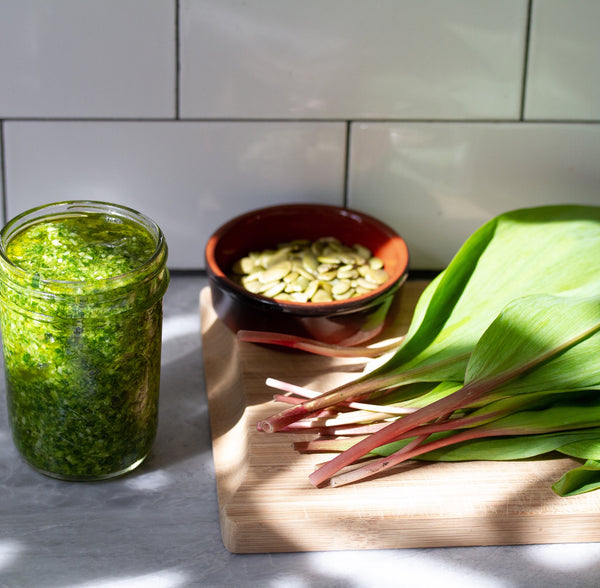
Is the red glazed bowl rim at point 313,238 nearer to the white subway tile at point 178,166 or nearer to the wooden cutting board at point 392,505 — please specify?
the white subway tile at point 178,166

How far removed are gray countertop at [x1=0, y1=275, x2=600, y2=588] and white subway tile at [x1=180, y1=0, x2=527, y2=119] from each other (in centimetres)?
48

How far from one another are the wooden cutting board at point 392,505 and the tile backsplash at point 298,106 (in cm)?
39

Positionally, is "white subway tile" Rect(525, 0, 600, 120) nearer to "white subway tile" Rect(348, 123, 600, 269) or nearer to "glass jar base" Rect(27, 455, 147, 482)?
"white subway tile" Rect(348, 123, 600, 269)

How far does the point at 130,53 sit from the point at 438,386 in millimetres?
537

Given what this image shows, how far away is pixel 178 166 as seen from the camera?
1.14 m

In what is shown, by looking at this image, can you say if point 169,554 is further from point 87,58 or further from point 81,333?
point 87,58

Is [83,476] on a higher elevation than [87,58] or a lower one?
lower

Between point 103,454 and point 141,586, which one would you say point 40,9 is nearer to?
point 103,454

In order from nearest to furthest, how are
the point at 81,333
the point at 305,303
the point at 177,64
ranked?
the point at 81,333, the point at 305,303, the point at 177,64

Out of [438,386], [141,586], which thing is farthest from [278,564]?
[438,386]

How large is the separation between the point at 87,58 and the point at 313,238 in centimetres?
35

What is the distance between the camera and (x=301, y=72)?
1.10 m

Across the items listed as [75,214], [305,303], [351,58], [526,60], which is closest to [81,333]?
[75,214]

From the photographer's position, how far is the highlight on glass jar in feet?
2.56
